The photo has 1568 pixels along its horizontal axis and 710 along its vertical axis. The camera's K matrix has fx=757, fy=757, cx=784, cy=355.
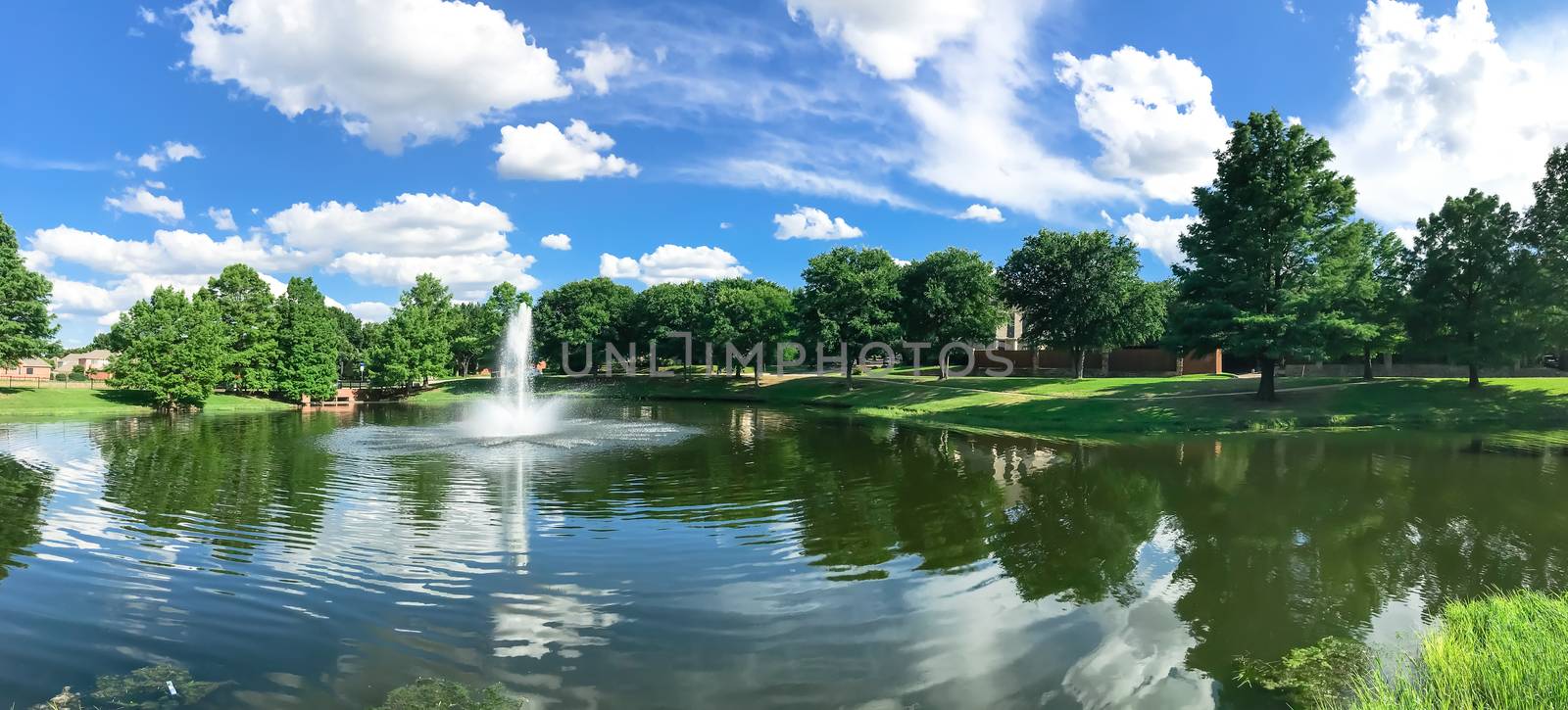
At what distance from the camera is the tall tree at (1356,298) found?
39062mm

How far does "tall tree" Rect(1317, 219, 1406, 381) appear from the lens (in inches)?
1538

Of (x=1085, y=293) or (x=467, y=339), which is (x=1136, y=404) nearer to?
(x=1085, y=293)

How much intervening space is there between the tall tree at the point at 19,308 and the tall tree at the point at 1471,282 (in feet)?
300

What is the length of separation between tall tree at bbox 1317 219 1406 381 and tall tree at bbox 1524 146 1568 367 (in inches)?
216

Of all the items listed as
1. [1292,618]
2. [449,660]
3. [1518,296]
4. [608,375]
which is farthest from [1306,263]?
[608,375]

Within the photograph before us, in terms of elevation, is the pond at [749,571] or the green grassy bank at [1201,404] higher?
the green grassy bank at [1201,404]

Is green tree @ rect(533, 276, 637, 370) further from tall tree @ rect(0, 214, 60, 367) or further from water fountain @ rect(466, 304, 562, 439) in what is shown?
tall tree @ rect(0, 214, 60, 367)

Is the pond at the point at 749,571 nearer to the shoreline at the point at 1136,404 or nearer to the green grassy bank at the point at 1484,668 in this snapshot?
the green grassy bank at the point at 1484,668

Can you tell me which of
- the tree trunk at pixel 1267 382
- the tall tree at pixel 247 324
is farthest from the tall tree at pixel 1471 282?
the tall tree at pixel 247 324

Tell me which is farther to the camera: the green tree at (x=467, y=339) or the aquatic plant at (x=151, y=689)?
the green tree at (x=467, y=339)

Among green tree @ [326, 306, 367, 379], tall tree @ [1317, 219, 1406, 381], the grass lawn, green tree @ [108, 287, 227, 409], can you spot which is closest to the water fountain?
the grass lawn

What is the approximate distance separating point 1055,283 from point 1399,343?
22198 millimetres

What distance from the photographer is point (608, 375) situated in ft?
314

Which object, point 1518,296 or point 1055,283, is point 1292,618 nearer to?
point 1518,296
